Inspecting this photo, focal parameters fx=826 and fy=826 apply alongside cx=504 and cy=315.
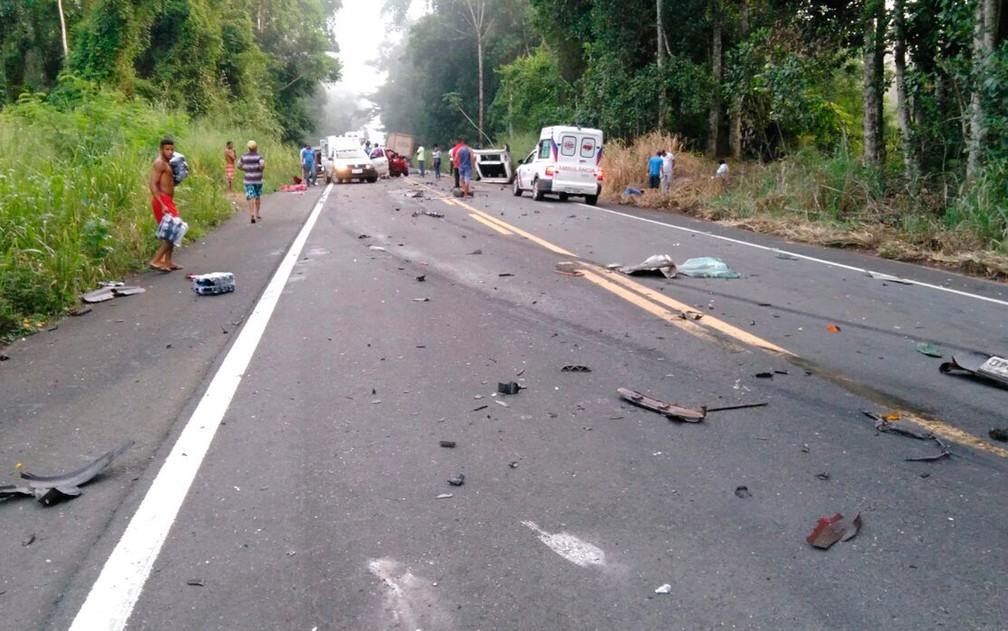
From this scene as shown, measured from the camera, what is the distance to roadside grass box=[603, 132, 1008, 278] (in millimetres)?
12570

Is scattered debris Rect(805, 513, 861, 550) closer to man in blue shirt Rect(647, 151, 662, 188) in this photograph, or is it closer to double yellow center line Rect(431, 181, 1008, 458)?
double yellow center line Rect(431, 181, 1008, 458)

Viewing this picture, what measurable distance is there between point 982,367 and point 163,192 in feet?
32.2

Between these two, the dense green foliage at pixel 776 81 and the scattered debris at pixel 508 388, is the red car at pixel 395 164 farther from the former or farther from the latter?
the scattered debris at pixel 508 388

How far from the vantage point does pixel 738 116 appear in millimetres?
28266

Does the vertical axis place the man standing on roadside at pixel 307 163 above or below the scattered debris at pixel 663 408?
above

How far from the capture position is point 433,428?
196 inches

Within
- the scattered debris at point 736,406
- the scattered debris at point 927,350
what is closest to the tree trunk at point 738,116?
the scattered debris at point 927,350

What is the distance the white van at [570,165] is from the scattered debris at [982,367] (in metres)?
17.4

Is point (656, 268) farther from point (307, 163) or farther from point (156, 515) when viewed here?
point (307, 163)

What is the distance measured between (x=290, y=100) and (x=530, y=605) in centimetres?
5599

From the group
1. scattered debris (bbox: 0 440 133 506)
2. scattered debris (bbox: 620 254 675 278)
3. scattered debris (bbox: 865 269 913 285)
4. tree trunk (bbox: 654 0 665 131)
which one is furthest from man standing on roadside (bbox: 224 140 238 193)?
scattered debris (bbox: 0 440 133 506)

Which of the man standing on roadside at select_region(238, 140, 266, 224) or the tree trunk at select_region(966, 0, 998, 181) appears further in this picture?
the man standing on roadside at select_region(238, 140, 266, 224)

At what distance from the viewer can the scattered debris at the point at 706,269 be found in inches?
409

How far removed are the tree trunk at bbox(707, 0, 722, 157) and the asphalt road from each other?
65.6ft
